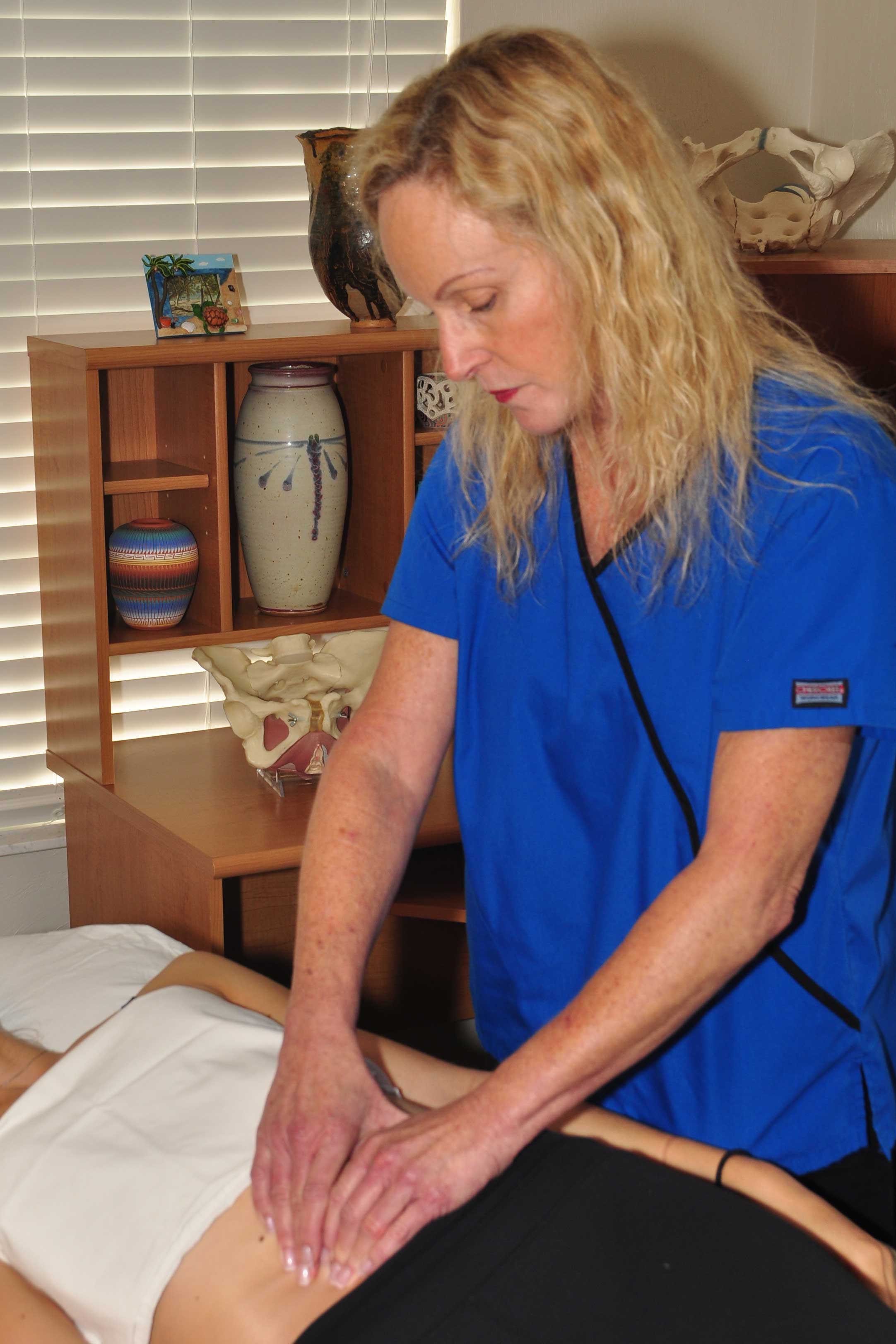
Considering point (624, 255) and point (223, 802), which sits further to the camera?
point (223, 802)

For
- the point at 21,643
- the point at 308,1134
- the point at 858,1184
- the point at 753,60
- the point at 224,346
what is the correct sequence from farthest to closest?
the point at 753,60 → the point at 21,643 → the point at 224,346 → the point at 858,1184 → the point at 308,1134

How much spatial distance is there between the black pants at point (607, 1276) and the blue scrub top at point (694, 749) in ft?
0.63

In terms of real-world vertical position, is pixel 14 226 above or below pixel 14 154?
below

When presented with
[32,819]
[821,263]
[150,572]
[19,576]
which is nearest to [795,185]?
[821,263]

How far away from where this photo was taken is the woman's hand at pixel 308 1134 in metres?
1.11

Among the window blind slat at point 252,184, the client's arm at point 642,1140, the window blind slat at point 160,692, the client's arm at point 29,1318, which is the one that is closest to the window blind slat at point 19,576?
the window blind slat at point 160,692

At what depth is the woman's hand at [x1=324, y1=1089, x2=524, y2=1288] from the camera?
1.07 m

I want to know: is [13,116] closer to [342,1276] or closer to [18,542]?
[18,542]

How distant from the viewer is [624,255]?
43.8 inches

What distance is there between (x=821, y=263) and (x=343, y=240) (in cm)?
72

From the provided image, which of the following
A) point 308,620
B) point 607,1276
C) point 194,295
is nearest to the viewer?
point 607,1276

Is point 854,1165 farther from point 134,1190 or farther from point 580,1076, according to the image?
point 134,1190

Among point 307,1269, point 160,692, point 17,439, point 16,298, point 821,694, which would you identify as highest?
point 16,298

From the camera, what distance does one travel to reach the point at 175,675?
2.61m
